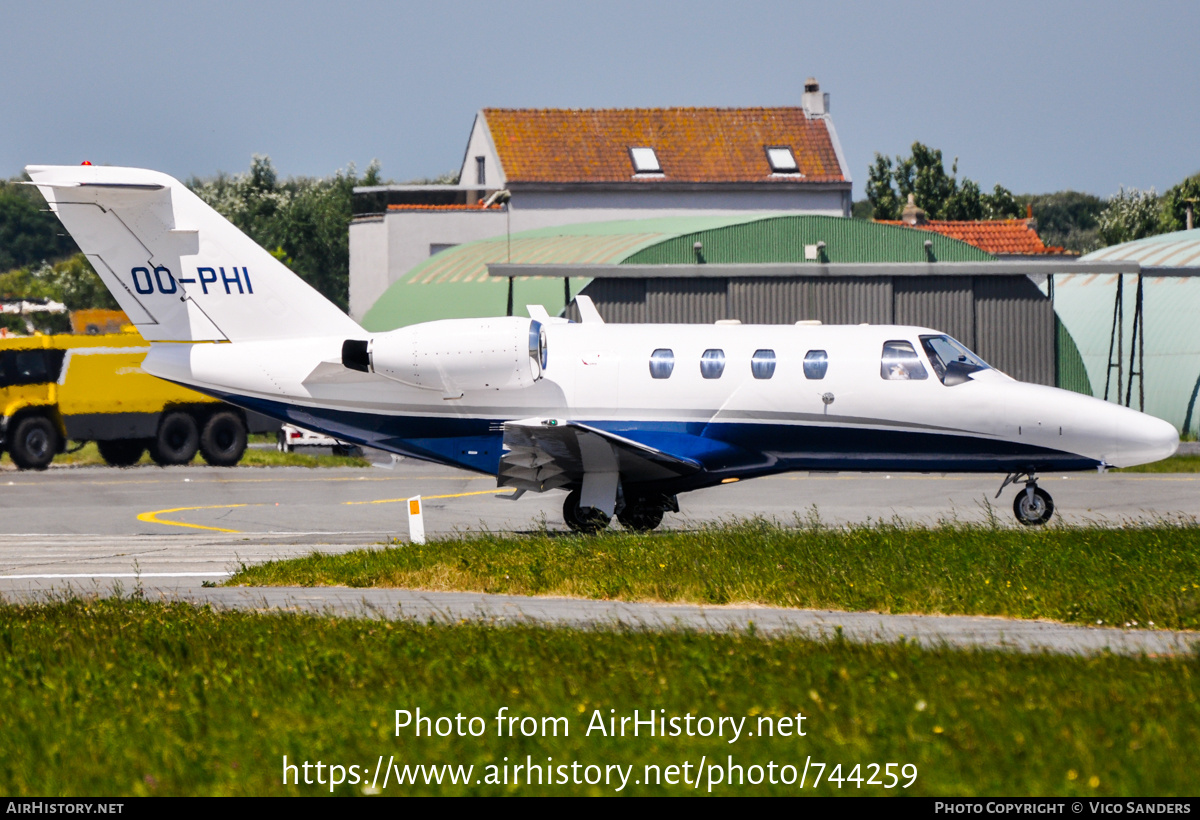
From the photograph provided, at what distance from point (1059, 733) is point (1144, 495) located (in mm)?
18745

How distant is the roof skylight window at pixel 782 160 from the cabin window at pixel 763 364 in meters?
43.3

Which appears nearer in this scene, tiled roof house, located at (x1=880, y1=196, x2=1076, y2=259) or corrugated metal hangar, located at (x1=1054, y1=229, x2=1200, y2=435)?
corrugated metal hangar, located at (x1=1054, y1=229, x2=1200, y2=435)

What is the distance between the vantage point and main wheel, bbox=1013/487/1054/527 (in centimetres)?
1889

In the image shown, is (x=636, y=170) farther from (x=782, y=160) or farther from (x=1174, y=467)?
(x=1174, y=467)

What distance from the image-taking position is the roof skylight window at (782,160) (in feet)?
199

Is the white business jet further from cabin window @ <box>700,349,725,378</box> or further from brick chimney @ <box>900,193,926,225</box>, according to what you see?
brick chimney @ <box>900,193,926,225</box>

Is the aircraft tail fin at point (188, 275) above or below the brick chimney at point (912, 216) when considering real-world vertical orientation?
below

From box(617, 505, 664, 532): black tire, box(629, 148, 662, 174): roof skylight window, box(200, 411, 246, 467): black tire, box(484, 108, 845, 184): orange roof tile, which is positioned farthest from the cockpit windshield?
box(629, 148, 662, 174): roof skylight window

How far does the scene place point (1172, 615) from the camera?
1088 cm

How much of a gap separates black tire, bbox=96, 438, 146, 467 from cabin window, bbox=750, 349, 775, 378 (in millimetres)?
21419

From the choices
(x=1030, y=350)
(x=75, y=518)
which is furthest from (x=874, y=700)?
(x=1030, y=350)

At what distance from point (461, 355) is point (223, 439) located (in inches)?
694

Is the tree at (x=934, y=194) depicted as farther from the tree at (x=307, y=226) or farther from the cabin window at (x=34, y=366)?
the cabin window at (x=34, y=366)

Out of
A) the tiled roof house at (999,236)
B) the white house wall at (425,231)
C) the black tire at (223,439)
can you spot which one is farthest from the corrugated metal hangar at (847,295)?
the tiled roof house at (999,236)
